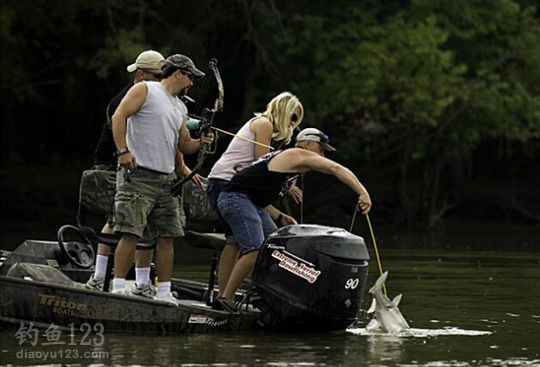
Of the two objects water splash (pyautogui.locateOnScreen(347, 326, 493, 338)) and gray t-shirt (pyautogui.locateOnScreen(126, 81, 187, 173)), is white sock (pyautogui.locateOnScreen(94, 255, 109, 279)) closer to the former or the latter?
gray t-shirt (pyautogui.locateOnScreen(126, 81, 187, 173))

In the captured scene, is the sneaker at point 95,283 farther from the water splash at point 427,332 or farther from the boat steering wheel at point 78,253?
the water splash at point 427,332

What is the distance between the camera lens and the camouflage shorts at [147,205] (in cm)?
1156

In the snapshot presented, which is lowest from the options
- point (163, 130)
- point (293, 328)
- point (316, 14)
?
point (293, 328)

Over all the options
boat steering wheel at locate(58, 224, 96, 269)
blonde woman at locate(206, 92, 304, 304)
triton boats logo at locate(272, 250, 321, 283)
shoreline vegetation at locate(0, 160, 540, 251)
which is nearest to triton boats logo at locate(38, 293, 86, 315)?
blonde woman at locate(206, 92, 304, 304)

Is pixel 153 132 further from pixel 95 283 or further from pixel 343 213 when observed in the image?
pixel 343 213

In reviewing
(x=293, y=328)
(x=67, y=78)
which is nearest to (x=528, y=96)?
(x=67, y=78)

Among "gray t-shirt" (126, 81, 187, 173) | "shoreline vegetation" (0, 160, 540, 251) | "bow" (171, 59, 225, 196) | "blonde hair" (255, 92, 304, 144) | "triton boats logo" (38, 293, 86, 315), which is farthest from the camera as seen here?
"shoreline vegetation" (0, 160, 540, 251)

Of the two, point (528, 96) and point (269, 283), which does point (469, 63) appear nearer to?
point (528, 96)

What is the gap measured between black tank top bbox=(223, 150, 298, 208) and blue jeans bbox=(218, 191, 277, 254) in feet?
0.20

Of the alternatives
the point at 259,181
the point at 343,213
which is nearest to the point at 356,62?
the point at 343,213

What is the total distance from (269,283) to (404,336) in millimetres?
1097

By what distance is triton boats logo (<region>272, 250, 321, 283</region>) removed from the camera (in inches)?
456

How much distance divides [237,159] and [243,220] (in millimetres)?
645

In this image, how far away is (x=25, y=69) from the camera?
40.0 metres
